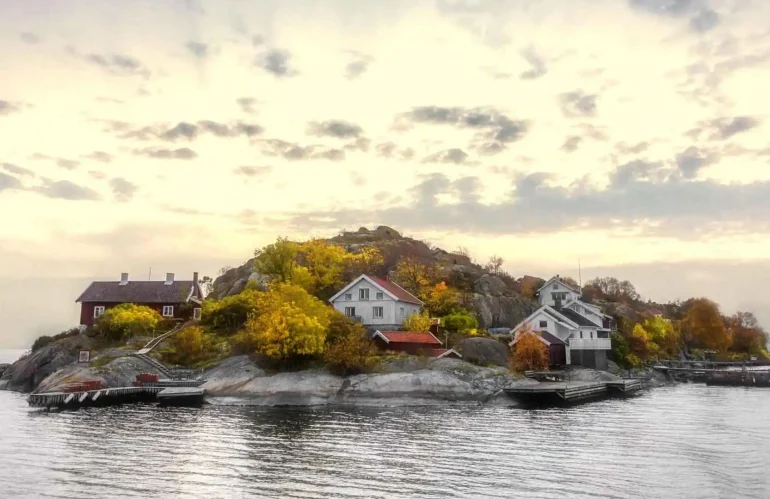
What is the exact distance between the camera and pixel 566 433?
4819 centimetres

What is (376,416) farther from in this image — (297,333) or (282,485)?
(282,485)

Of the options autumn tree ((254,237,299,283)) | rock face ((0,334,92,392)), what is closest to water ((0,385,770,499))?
rock face ((0,334,92,392))

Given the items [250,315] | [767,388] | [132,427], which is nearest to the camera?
[132,427]

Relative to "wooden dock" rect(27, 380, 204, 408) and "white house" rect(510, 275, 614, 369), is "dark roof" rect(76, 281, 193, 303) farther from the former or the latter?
"white house" rect(510, 275, 614, 369)

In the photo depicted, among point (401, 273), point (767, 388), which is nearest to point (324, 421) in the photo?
point (401, 273)

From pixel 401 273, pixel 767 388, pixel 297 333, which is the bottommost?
pixel 767 388

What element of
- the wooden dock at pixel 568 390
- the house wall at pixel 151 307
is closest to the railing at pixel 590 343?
the wooden dock at pixel 568 390

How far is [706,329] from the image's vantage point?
150 m

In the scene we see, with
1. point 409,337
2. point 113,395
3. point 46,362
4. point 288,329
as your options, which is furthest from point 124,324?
point 409,337

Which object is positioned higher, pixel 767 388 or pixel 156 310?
pixel 156 310

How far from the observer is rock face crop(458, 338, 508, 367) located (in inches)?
3314

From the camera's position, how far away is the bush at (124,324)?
9144 cm

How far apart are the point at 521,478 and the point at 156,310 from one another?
276 feet

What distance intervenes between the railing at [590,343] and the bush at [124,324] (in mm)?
63684
